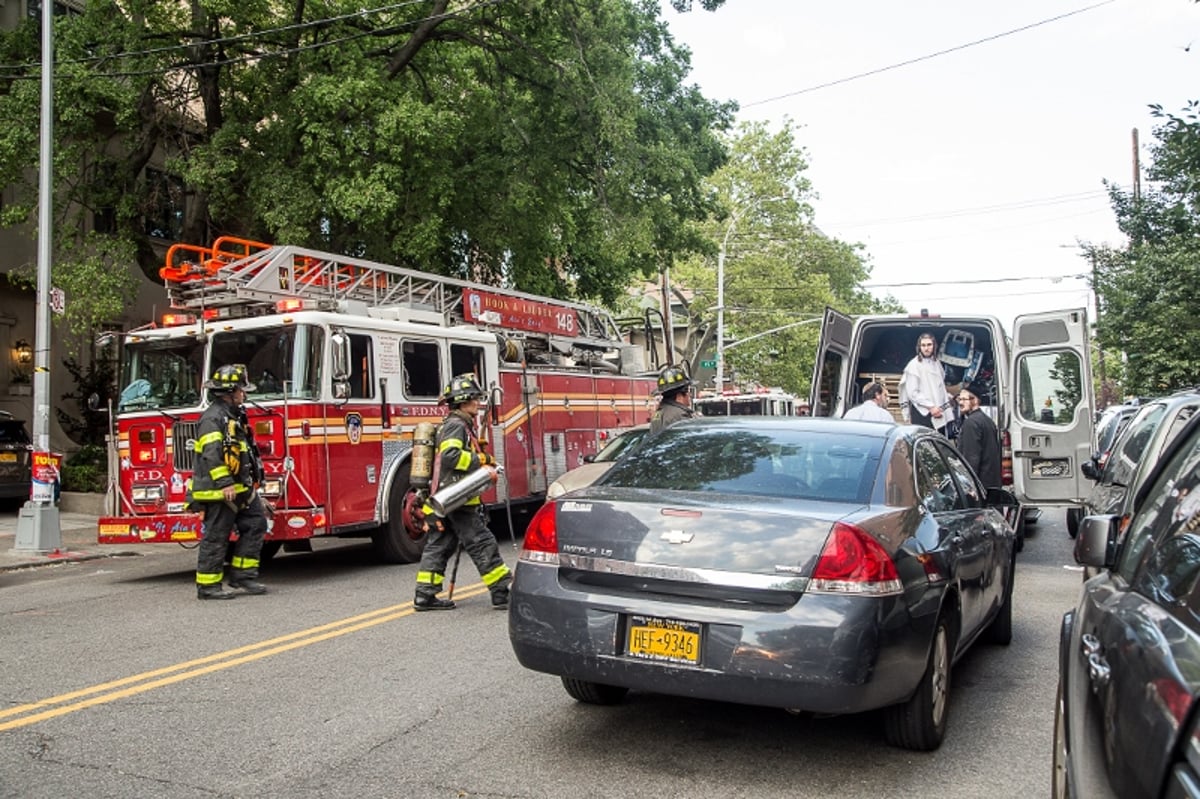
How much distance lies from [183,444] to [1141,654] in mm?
9892

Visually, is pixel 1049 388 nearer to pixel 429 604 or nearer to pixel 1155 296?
pixel 429 604

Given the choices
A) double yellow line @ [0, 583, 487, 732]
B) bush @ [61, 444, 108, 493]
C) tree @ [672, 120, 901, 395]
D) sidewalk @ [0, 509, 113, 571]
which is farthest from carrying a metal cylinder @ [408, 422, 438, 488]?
tree @ [672, 120, 901, 395]

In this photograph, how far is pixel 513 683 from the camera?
609cm

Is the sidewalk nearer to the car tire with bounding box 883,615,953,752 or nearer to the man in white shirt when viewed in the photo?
the man in white shirt

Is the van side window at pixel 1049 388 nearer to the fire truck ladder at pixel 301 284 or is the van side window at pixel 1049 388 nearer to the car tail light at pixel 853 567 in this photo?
the fire truck ladder at pixel 301 284

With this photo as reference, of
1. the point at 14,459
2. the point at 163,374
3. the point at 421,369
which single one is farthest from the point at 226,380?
the point at 14,459

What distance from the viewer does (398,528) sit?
37.6 ft

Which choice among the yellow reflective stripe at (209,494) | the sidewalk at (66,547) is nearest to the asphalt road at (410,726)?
the yellow reflective stripe at (209,494)

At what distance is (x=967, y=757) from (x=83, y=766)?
3829mm

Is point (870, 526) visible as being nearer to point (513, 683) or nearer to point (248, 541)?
point (513, 683)

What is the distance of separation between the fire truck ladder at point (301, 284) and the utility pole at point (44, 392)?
256 cm

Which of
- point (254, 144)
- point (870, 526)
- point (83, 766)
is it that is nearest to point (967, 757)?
point (870, 526)

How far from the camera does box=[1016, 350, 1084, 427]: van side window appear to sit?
469 inches

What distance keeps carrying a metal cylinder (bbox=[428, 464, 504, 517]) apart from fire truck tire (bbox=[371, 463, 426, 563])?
3.16 m
